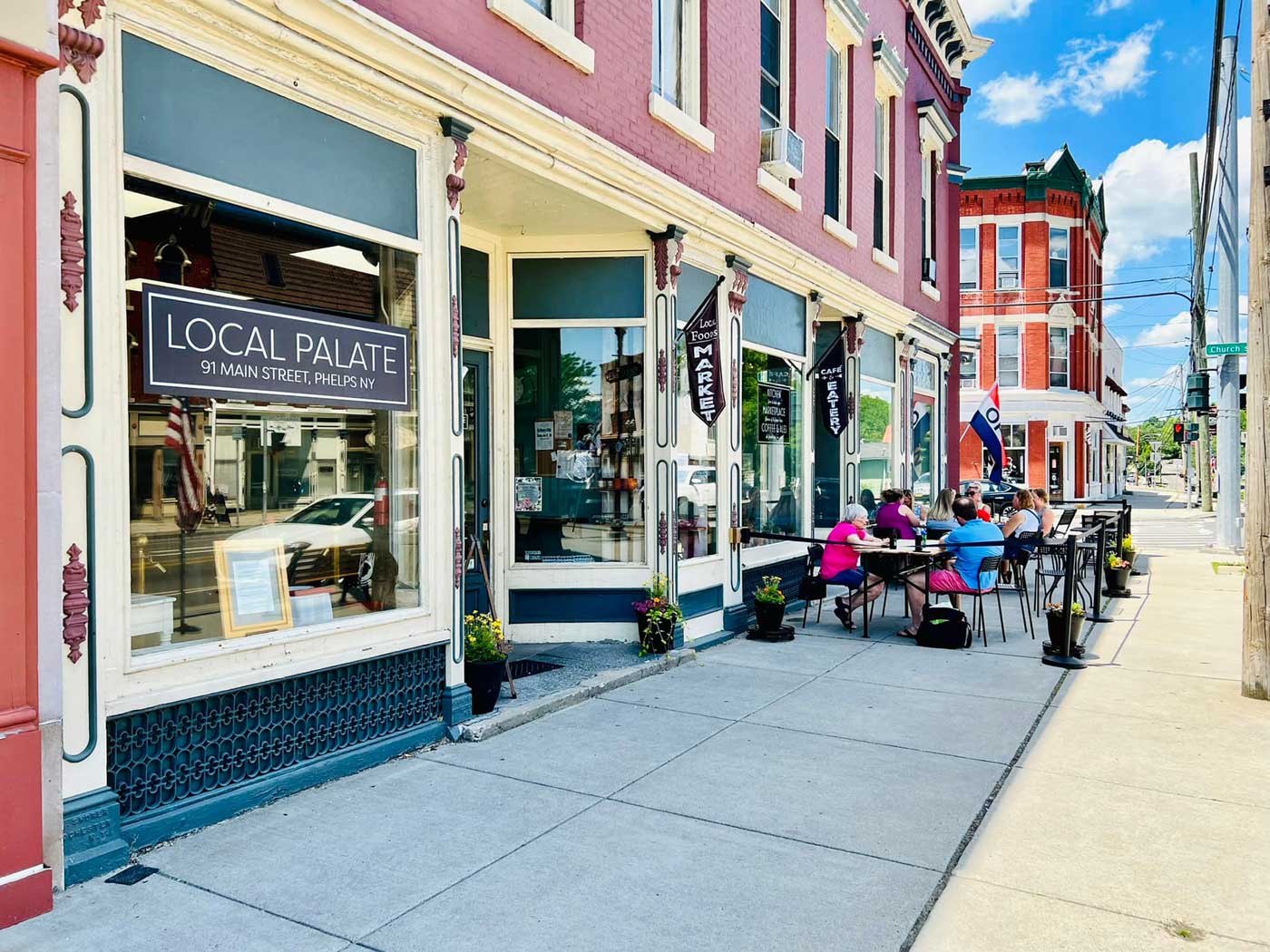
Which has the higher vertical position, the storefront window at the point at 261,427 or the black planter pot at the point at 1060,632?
the storefront window at the point at 261,427

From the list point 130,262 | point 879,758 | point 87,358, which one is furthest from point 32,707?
point 879,758

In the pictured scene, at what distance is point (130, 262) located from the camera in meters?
4.25

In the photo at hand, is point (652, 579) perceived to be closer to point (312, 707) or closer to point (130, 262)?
point (312, 707)

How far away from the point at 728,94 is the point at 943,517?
5.50 meters

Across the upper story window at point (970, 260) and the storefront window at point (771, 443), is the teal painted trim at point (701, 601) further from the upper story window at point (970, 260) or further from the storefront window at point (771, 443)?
the upper story window at point (970, 260)

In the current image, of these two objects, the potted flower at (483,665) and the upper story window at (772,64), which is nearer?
the potted flower at (483,665)

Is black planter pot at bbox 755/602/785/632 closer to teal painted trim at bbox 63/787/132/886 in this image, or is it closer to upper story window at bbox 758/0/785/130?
upper story window at bbox 758/0/785/130

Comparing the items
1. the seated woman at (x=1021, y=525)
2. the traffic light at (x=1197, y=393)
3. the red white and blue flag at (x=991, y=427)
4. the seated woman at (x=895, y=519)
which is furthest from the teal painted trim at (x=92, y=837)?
the traffic light at (x=1197, y=393)

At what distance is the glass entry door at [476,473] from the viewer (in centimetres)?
784

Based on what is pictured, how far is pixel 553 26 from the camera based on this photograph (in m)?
6.64

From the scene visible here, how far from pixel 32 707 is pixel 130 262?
6.48ft

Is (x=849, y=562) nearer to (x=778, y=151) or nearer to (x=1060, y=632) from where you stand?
(x=1060, y=632)

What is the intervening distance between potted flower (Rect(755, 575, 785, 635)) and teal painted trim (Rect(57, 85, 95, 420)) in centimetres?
653

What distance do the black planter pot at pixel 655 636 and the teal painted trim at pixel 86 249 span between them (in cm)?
486
